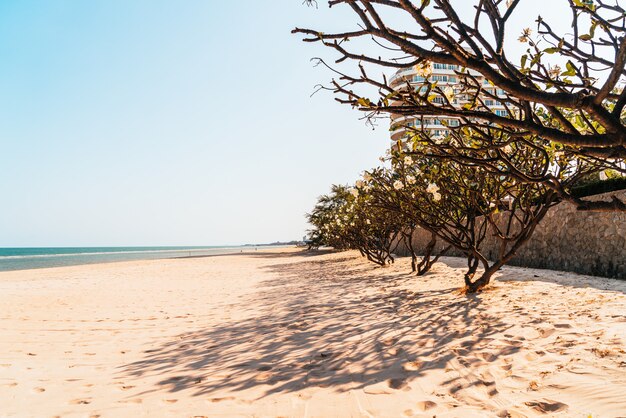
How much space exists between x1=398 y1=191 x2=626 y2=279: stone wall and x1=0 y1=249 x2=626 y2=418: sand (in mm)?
1988

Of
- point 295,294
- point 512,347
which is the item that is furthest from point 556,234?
point 512,347

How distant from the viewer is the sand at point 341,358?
3027 mm

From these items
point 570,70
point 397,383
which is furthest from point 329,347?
point 570,70

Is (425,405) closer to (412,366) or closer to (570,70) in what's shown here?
(412,366)

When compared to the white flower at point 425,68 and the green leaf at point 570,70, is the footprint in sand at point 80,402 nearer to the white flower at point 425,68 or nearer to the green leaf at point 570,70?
the white flower at point 425,68

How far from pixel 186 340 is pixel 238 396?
2655 mm

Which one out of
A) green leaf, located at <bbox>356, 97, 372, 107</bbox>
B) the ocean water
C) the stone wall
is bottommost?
the ocean water

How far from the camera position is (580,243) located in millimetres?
10695

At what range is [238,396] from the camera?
3.36 metres

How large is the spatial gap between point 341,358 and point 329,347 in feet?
1.61

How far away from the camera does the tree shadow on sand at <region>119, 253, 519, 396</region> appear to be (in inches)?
146

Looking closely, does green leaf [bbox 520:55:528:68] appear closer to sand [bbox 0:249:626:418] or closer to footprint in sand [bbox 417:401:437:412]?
sand [bbox 0:249:626:418]

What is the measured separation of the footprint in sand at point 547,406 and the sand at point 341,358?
1cm

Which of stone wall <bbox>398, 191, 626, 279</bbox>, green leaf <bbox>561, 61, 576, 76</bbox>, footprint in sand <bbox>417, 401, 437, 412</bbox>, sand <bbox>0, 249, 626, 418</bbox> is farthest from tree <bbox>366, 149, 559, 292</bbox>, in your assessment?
footprint in sand <bbox>417, 401, 437, 412</bbox>
